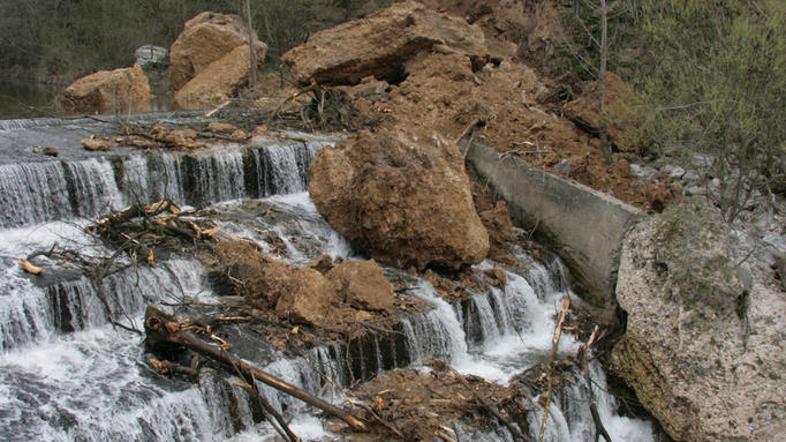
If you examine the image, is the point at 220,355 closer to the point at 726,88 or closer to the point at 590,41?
the point at 726,88

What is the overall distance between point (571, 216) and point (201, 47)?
14035 mm

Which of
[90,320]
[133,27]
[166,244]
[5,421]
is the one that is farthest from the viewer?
[133,27]

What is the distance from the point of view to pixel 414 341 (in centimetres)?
737

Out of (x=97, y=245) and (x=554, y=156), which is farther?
(x=554, y=156)

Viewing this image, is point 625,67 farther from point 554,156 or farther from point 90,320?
point 90,320

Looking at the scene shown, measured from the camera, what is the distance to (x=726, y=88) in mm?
8031

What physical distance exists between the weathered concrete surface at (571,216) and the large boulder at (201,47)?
11647 millimetres

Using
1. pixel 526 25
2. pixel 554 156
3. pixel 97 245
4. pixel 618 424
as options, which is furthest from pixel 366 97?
pixel 618 424

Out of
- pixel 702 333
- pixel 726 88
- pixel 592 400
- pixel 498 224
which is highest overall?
pixel 726 88

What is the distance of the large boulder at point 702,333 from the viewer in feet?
22.3

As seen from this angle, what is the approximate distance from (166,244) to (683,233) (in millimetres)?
5207

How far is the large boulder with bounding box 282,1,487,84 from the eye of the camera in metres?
13.5

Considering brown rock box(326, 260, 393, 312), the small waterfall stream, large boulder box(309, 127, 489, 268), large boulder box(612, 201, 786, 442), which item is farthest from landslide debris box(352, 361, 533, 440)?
large boulder box(309, 127, 489, 268)

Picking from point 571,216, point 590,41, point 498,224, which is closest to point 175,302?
point 498,224
